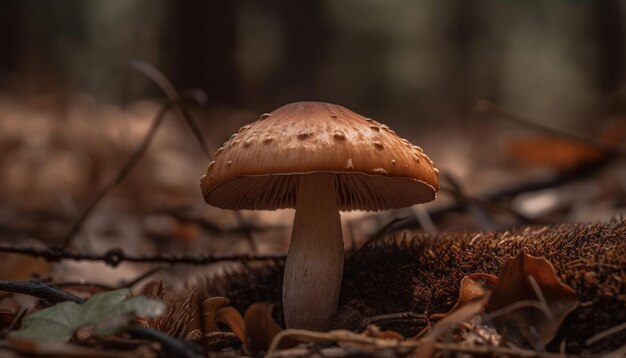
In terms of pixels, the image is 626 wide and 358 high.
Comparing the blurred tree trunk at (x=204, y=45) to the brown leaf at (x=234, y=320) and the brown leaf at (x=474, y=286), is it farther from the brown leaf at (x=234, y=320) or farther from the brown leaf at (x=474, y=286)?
the brown leaf at (x=474, y=286)

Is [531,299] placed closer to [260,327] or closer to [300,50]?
[260,327]

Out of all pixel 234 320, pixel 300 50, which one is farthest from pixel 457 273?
pixel 300 50

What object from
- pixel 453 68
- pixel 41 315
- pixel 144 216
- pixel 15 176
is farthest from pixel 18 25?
pixel 453 68

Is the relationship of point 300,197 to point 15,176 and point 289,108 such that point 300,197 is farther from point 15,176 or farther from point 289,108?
point 15,176

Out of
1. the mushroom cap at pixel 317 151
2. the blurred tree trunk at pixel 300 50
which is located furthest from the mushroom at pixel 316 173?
the blurred tree trunk at pixel 300 50

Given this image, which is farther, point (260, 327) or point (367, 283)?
point (367, 283)
